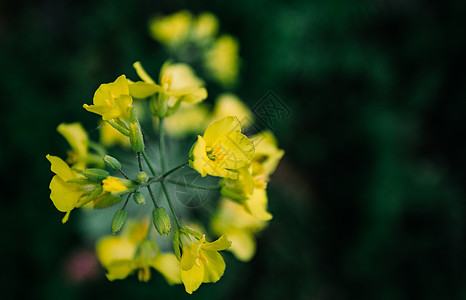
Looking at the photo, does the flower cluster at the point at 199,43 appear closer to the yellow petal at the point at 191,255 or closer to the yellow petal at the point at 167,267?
the yellow petal at the point at 167,267

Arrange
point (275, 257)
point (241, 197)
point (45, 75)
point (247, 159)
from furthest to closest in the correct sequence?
1. point (275, 257)
2. point (45, 75)
3. point (241, 197)
4. point (247, 159)

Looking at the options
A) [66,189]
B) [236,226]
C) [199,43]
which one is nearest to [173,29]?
[199,43]

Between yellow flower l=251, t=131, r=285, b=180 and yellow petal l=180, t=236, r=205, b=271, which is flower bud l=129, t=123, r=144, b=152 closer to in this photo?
yellow petal l=180, t=236, r=205, b=271

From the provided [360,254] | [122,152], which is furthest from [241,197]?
[360,254]

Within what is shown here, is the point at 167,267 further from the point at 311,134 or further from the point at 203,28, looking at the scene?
the point at 311,134

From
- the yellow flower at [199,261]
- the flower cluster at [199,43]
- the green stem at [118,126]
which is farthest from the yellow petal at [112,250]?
the flower cluster at [199,43]

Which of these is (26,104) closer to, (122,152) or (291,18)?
(122,152)

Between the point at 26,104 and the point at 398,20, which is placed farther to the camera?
the point at 398,20
